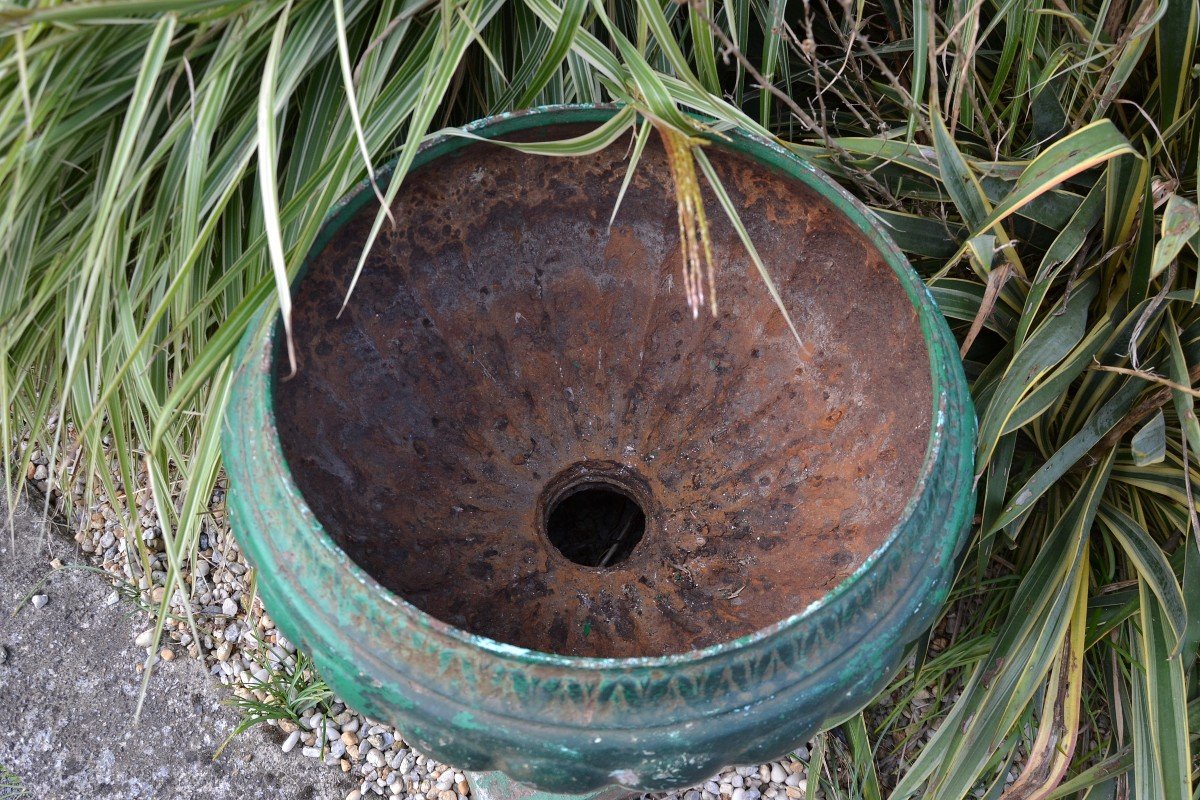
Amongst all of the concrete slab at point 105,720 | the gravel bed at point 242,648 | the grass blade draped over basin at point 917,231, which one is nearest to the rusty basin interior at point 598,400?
the grass blade draped over basin at point 917,231

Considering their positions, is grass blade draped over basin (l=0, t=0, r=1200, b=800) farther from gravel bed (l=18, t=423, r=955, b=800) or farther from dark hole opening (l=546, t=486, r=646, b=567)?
dark hole opening (l=546, t=486, r=646, b=567)

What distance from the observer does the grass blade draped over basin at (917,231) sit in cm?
135

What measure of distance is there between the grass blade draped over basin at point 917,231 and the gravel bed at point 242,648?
11cm

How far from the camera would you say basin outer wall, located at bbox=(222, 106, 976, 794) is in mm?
973

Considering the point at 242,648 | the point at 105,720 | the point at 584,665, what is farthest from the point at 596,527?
the point at 105,720

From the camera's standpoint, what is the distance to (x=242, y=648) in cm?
182

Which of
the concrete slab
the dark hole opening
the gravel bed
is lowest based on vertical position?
the concrete slab

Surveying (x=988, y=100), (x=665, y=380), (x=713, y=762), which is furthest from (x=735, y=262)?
(x=713, y=762)

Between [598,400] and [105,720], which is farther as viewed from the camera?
[105,720]

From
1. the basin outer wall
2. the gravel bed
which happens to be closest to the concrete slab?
the gravel bed

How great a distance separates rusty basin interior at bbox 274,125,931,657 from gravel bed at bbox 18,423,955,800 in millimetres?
375

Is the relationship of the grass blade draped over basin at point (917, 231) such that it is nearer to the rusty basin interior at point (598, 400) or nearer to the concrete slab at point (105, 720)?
the rusty basin interior at point (598, 400)

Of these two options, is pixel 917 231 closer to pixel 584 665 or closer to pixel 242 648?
pixel 584 665

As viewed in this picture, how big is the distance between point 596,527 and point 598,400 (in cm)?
25
